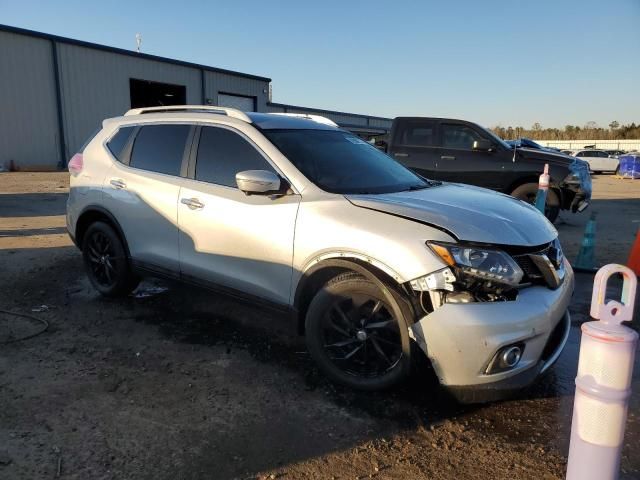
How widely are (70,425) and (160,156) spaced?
240 cm

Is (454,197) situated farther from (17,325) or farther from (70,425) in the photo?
(17,325)

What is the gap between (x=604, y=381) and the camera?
5.88 ft

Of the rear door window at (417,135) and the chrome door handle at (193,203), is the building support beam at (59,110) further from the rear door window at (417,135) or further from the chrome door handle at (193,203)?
the chrome door handle at (193,203)

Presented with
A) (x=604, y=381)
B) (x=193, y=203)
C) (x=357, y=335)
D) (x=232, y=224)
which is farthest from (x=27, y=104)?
(x=604, y=381)

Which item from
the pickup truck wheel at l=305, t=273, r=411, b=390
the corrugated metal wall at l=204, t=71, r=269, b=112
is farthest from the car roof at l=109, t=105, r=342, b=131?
the corrugated metal wall at l=204, t=71, r=269, b=112

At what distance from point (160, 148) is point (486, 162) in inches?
267

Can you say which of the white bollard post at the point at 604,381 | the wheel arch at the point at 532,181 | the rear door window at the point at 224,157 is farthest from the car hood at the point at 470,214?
the wheel arch at the point at 532,181

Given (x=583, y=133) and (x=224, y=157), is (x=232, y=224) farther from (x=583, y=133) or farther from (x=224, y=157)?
(x=583, y=133)

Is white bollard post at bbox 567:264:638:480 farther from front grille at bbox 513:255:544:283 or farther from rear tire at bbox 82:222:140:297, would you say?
rear tire at bbox 82:222:140:297

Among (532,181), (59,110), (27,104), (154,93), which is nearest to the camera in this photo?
(532,181)

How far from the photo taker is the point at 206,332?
14.0ft

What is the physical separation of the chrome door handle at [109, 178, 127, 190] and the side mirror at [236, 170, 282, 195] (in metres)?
1.69

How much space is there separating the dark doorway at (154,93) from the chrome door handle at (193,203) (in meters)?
25.2

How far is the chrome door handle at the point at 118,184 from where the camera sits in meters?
4.64
